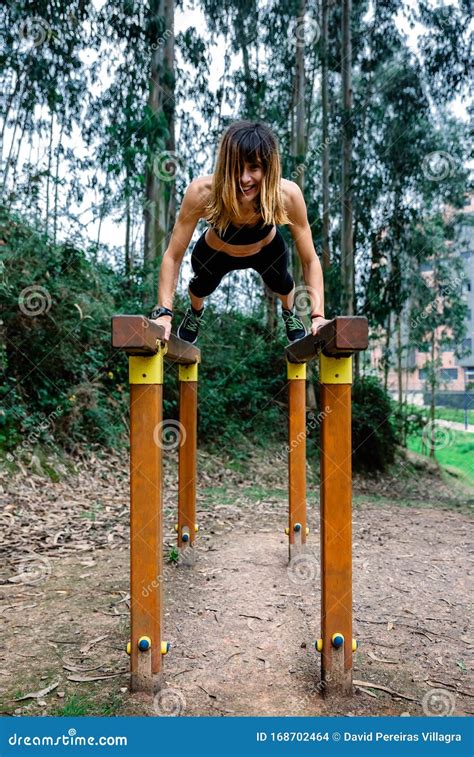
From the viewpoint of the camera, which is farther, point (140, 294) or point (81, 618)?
point (140, 294)

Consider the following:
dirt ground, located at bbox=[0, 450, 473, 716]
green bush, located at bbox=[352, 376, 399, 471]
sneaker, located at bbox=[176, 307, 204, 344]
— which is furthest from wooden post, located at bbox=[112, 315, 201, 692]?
green bush, located at bbox=[352, 376, 399, 471]

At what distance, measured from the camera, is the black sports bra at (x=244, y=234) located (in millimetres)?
2297

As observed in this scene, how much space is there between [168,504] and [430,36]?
776 cm

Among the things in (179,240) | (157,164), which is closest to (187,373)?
(179,240)

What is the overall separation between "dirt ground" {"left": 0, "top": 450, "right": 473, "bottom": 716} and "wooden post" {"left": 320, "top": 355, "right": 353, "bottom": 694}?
0.45 feet

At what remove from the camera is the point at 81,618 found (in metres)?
2.51

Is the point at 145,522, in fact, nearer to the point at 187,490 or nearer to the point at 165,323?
the point at 165,323

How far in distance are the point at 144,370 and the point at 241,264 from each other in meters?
1.03

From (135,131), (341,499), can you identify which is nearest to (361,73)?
(135,131)

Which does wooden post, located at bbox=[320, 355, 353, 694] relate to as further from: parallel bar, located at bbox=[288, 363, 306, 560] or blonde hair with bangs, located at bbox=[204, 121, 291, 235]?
parallel bar, located at bbox=[288, 363, 306, 560]

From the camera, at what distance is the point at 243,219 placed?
2213 millimetres

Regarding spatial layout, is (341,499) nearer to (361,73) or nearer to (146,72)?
(146,72)

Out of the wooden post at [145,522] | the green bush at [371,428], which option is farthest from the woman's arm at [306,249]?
the green bush at [371,428]

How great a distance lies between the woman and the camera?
2.03 metres
